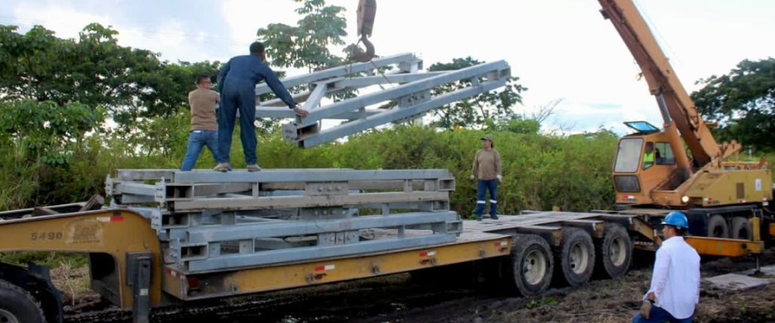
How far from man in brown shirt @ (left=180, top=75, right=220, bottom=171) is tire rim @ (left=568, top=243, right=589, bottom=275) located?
570cm

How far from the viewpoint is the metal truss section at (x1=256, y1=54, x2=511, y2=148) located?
7.09 meters

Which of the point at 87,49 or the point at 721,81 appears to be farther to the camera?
the point at 721,81

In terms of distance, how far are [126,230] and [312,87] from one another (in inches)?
117

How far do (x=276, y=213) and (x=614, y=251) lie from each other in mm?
6077

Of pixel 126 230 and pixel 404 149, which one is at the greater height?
pixel 404 149

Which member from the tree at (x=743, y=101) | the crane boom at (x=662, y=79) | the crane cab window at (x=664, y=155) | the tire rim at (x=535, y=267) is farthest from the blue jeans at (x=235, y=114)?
the tree at (x=743, y=101)

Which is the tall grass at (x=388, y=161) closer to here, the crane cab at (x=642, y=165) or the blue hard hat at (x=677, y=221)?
the crane cab at (x=642, y=165)

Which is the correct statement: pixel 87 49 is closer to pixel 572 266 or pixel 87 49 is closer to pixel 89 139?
pixel 89 139

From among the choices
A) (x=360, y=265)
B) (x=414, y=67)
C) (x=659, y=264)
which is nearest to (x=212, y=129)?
(x=360, y=265)

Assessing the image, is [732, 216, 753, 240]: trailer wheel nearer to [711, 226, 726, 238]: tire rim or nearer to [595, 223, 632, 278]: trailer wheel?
[711, 226, 726, 238]: tire rim

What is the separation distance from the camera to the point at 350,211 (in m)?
7.98

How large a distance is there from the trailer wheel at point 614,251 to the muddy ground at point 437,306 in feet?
1.33

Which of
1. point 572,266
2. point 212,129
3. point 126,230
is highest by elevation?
point 212,129

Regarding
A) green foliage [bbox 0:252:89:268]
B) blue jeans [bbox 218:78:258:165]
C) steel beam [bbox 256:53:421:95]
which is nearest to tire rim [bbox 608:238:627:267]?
steel beam [bbox 256:53:421:95]
